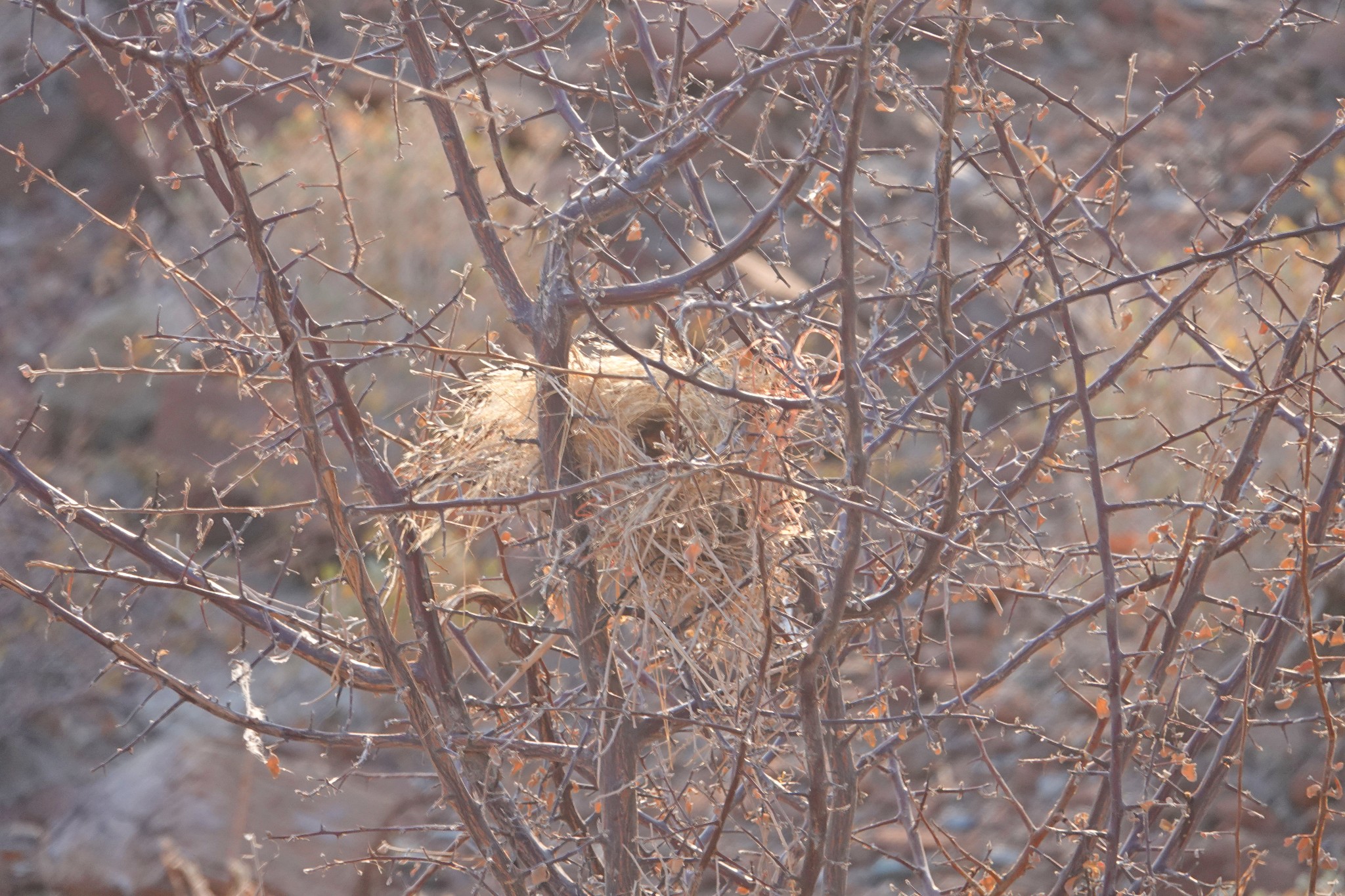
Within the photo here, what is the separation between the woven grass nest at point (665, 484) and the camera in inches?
53.2

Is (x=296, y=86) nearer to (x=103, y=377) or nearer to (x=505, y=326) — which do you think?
(x=505, y=326)

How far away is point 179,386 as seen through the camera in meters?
6.34

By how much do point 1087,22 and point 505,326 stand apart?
6.75m

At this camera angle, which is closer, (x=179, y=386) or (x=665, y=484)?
(x=665, y=484)

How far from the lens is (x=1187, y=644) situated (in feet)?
5.75

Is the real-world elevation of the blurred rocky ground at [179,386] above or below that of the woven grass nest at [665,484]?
above

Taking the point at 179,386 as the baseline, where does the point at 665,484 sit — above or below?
below

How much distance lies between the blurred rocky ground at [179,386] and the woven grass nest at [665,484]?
61cm

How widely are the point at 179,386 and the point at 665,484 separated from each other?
5.67 metres

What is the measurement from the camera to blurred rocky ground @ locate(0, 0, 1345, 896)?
4281mm

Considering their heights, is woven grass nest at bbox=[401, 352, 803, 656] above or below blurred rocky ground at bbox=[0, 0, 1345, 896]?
below

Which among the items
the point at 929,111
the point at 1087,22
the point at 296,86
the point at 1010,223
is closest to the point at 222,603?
the point at 296,86

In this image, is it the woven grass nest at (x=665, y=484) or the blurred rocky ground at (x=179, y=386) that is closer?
the woven grass nest at (x=665, y=484)

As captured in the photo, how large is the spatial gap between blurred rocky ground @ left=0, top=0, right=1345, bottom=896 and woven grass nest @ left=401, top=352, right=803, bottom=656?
0.61 metres
